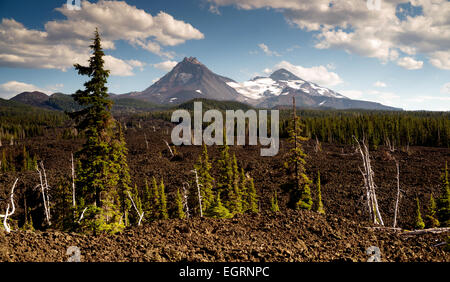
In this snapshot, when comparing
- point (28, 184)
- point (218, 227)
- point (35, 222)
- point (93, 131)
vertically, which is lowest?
point (35, 222)

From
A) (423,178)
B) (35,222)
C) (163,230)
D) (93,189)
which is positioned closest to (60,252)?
(163,230)

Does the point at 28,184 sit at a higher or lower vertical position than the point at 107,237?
lower

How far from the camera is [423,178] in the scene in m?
47.5

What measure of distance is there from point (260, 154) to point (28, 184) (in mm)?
54711

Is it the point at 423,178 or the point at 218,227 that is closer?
the point at 218,227

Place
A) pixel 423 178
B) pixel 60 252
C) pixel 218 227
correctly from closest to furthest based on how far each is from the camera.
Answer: pixel 60 252 → pixel 218 227 → pixel 423 178

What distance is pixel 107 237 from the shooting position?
8.30 metres

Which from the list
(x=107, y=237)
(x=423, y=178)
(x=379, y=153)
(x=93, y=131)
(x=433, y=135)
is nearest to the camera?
(x=107, y=237)

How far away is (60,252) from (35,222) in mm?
42863

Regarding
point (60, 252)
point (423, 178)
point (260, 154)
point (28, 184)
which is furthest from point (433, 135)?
point (28, 184)

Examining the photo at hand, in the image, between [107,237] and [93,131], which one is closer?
[107,237]
